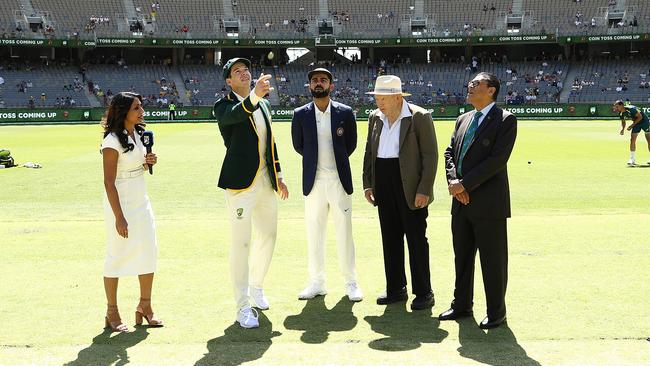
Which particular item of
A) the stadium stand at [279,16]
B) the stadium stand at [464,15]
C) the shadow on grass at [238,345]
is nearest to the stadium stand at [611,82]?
the stadium stand at [464,15]

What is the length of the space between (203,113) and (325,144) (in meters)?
50.2

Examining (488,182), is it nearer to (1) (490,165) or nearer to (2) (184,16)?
(1) (490,165)

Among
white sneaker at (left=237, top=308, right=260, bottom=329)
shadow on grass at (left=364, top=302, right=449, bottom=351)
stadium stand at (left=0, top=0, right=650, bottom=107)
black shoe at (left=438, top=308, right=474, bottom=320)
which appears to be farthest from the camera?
stadium stand at (left=0, top=0, right=650, bottom=107)

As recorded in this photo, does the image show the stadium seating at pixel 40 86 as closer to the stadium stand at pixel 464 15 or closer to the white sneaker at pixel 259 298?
the stadium stand at pixel 464 15

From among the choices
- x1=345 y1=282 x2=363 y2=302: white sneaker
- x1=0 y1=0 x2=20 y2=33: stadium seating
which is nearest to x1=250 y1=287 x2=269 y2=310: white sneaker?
x1=345 y1=282 x2=363 y2=302: white sneaker

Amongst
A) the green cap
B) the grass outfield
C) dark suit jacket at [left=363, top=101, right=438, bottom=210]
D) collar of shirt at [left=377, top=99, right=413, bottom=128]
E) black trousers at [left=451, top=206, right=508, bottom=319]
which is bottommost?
the grass outfield

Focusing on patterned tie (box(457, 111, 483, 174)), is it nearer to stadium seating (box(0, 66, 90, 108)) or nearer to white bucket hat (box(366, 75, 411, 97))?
white bucket hat (box(366, 75, 411, 97))

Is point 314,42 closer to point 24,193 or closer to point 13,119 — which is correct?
point 13,119

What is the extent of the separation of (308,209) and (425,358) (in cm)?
256

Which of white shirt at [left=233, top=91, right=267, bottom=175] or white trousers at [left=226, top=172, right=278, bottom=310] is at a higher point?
white shirt at [left=233, top=91, right=267, bottom=175]

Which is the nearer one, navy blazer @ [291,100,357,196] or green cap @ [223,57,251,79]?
green cap @ [223,57,251,79]

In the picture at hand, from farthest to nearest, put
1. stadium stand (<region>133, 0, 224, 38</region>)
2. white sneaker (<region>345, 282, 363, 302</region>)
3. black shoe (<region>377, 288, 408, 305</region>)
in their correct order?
1. stadium stand (<region>133, 0, 224, 38</region>)
2. white sneaker (<region>345, 282, 363, 302</region>)
3. black shoe (<region>377, 288, 408, 305</region>)

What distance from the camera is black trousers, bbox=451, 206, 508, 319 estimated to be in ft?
20.7

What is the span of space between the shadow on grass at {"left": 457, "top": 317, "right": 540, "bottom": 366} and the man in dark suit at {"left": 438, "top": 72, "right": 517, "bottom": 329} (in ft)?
0.44
